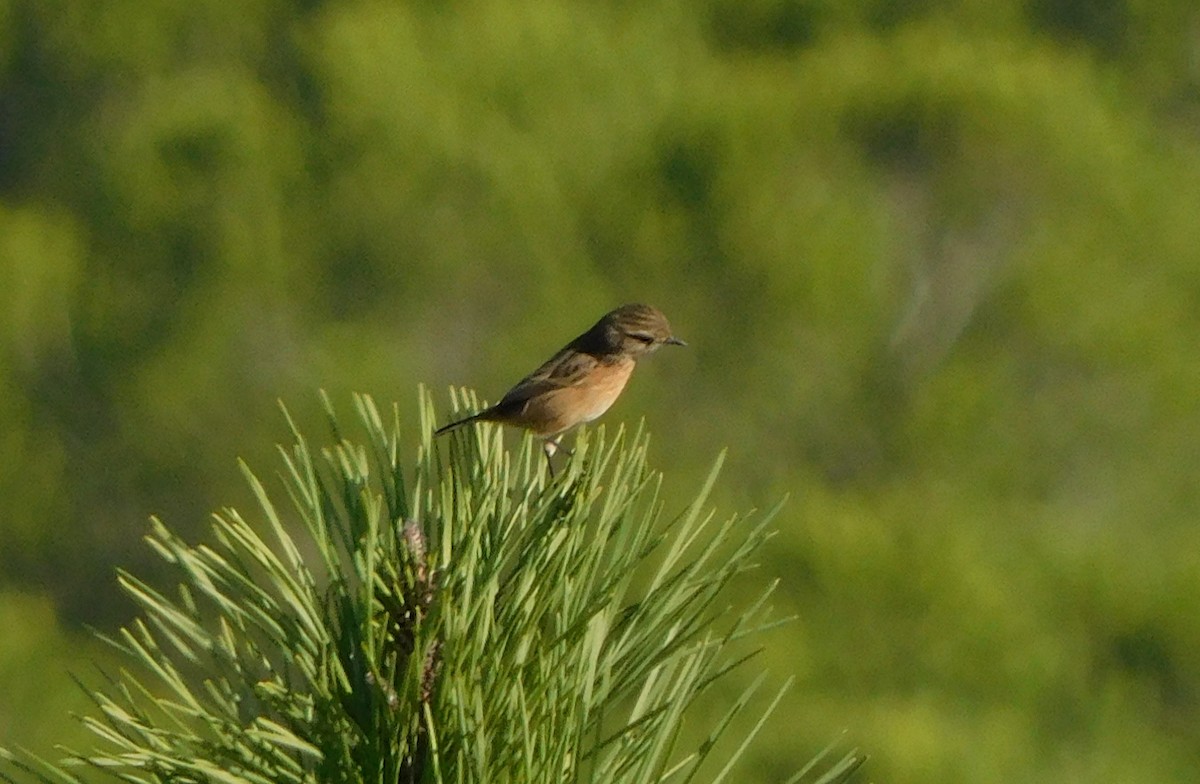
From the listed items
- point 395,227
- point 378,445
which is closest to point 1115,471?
point 395,227

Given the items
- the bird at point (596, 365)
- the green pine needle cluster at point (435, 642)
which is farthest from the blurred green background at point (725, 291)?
the green pine needle cluster at point (435, 642)

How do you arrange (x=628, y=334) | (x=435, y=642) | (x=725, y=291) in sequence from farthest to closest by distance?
(x=725, y=291) < (x=628, y=334) < (x=435, y=642)

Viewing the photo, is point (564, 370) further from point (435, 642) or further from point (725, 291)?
point (725, 291)

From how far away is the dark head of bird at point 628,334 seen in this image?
10.6ft

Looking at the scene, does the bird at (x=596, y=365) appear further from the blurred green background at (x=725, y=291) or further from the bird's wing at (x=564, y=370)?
the blurred green background at (x=725, y=291)

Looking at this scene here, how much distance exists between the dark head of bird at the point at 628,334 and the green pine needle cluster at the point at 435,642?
66.0 inches

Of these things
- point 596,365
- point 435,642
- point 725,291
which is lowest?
point 725,291

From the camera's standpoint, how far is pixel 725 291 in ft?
35.6

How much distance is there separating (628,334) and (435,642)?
194cm

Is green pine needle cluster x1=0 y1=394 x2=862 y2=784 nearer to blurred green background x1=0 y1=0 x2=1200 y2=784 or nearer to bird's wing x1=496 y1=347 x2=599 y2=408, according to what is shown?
bird's wing x1=496 y1=347 x2=599 y2=408

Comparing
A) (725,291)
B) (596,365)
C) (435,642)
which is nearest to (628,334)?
(596,365)

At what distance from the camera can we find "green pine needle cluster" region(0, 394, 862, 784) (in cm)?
131

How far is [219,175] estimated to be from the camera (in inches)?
449

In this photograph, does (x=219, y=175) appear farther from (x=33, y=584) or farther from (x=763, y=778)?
(x=763, y=778)
